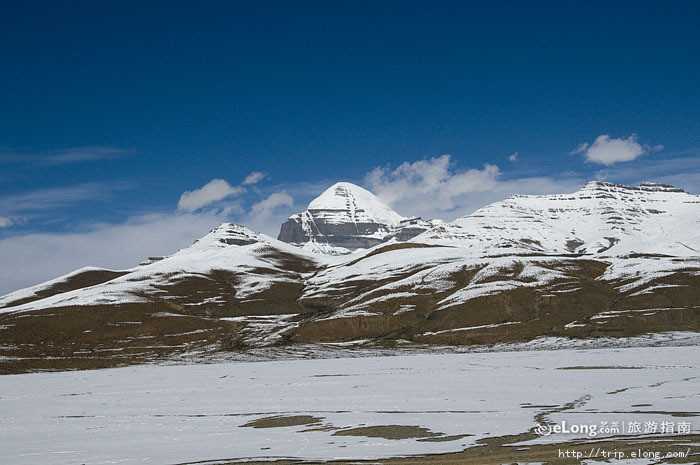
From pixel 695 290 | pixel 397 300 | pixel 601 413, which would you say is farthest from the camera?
pixel 397 300

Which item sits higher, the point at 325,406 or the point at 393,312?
the point at 393,312

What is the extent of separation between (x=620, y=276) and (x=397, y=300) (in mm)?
50075

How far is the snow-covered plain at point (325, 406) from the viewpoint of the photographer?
30.9 m

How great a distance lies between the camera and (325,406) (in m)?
43.8

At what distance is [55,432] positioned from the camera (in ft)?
124

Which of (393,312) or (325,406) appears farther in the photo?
(393,312)

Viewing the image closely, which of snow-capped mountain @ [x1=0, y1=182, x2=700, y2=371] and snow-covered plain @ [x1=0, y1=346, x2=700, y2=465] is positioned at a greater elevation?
snow-capped mountain @ [x1=0, y1=182, x2=700, y2=371]

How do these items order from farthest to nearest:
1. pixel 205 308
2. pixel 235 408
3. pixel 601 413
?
pixel 205 308
pixel 235 408
pixel 601 413

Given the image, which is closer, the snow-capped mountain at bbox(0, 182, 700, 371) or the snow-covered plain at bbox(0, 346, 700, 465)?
the snow-covered plain at bbox(0, 346, 700, 465)

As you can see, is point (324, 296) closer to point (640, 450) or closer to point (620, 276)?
point (620, 276)

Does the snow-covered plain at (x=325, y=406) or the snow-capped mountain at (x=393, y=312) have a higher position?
the snow-capped mountain at (x=393, y=312)

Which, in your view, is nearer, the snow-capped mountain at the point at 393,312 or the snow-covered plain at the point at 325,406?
the snow-covered plain at the point at 325,406

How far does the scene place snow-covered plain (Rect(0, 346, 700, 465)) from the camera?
3091 cm

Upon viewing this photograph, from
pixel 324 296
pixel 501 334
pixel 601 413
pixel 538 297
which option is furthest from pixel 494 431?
pixel 324 296
